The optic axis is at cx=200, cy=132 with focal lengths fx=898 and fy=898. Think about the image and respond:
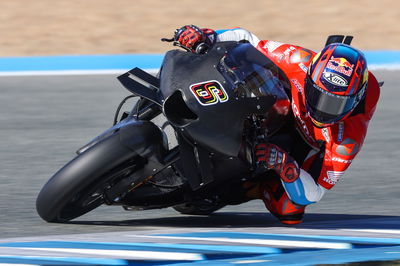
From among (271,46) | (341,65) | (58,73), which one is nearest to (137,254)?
(341,65)

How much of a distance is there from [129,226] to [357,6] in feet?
38.5

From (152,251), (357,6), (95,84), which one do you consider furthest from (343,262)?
(357,6)

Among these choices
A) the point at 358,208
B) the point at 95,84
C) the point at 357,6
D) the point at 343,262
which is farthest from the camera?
the point at 357,6

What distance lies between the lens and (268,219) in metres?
5.53

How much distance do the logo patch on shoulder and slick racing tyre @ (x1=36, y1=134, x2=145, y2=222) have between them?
1.15 metres

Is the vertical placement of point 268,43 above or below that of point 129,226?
above

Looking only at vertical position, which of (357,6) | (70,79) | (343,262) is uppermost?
(343,262)

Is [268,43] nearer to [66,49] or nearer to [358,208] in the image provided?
[358,208]

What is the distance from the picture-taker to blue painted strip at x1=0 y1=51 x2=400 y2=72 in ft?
38.0

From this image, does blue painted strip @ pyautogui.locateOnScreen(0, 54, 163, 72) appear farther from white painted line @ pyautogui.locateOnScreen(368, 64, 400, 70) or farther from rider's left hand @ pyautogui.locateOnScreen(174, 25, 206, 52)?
rider's left hand @ pyautogui.locateOnScreen(174, 25, 206, 52)

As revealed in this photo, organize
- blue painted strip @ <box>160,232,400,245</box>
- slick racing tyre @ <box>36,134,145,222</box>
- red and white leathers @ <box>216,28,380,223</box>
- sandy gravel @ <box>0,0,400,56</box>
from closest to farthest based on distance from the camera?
1. slick racing tyre @ <box>36,134,145,222</box>
2. blue painted strip @ <box>160,232,400,245</box>
3. red and white leathers @ <box>216,28,380,223</box>
4. sandy gravel @ <box>0,0,400,56</box>

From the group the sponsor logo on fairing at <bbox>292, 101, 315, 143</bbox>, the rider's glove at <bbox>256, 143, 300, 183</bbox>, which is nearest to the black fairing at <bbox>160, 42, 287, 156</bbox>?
the rider's glove at <bbox>256, 143, 300, 183</bbox>

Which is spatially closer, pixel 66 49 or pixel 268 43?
pixel 268 43

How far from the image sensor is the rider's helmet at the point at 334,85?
458 cm
